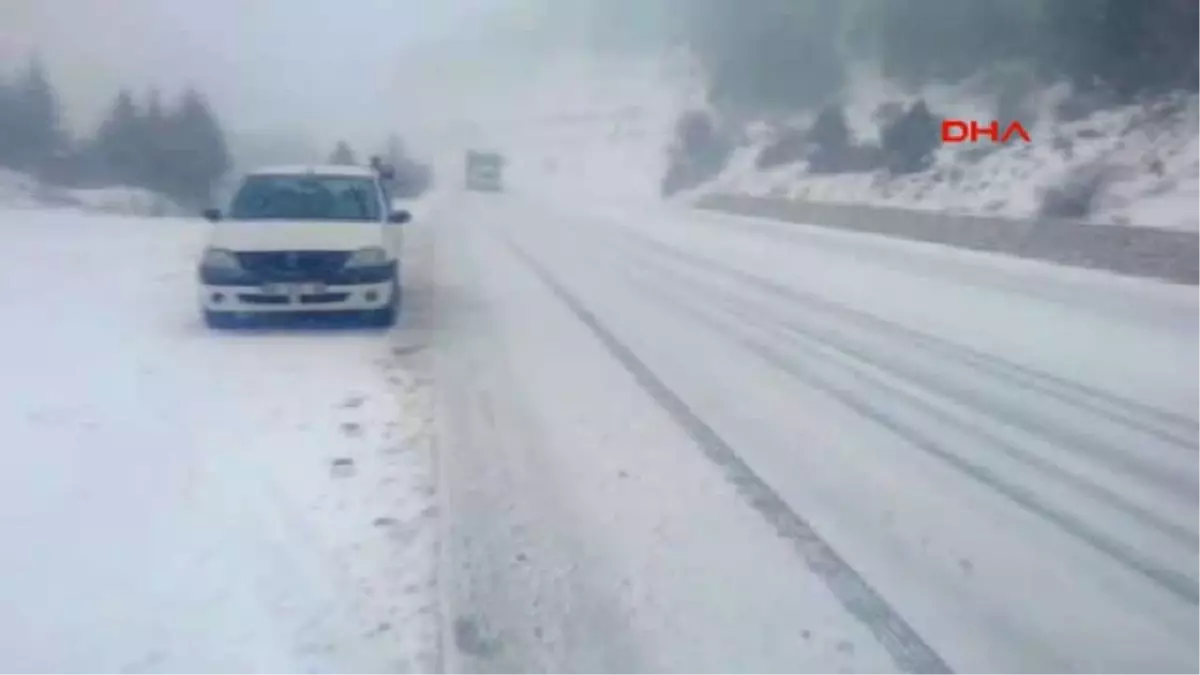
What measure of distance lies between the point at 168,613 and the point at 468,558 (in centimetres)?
138

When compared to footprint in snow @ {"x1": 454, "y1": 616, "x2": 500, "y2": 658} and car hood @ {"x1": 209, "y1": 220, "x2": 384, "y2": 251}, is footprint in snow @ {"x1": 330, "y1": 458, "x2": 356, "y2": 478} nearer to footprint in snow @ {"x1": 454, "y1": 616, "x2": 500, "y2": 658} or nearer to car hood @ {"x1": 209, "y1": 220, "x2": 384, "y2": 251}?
footprint in snow @ {"x1": 454, "y1": 616, "x2": 500, "y2": 658}

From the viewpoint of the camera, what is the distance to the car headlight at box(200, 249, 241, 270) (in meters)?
13.2

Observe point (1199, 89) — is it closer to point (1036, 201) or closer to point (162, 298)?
point (1036, 201)

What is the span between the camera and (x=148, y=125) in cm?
4131

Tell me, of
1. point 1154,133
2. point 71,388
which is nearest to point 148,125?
point 1154,133

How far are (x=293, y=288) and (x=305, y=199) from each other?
1898mm

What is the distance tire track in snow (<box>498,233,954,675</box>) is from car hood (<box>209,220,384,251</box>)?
14.3 ft

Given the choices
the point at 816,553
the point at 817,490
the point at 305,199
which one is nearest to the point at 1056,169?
the point at 305,199

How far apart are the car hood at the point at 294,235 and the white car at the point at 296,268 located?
0.4 inches

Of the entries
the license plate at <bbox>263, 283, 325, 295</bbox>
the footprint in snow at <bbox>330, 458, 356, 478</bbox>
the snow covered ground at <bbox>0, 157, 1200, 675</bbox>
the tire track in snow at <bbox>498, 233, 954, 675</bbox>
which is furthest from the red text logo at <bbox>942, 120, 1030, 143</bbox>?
the footprint in snow at <bbox>330, 458, 356, 478</bbox>

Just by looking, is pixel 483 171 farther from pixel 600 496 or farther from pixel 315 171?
pixel 600 496

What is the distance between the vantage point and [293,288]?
43.0 feet

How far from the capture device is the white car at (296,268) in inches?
518

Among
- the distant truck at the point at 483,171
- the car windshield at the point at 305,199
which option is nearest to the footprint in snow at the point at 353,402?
the car windshield at the point at 305,199
